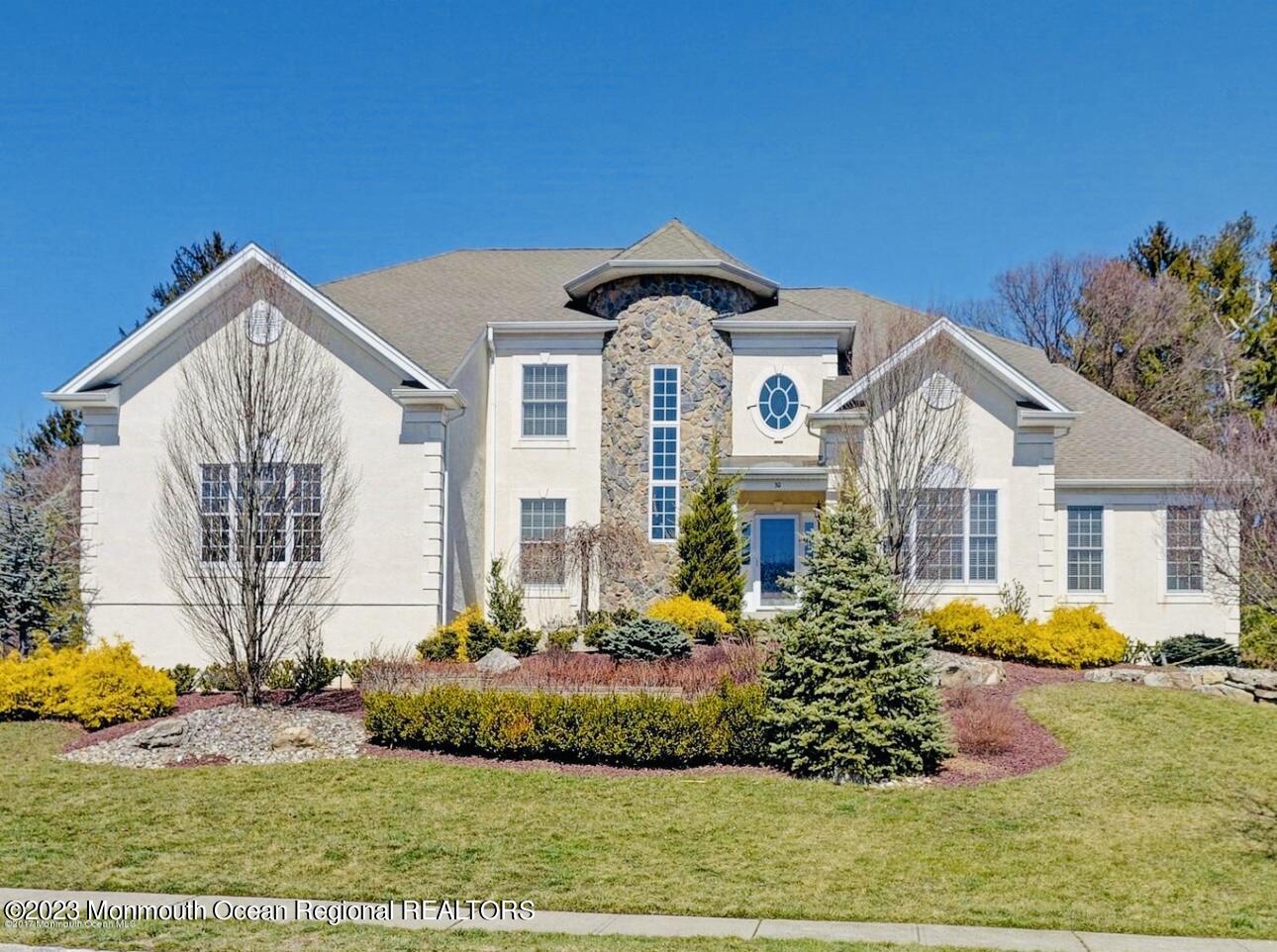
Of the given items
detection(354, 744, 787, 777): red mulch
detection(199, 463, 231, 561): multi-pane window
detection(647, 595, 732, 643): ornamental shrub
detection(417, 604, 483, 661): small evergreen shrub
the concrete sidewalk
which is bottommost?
the concrete sidewalk

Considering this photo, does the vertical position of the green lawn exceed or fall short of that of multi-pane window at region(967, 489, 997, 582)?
it falls short

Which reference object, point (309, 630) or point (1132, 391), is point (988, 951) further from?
point (1132, 391)

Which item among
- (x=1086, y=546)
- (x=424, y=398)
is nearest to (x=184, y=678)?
(x=424, y=398)

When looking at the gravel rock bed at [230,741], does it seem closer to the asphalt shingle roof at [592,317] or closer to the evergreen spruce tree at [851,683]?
the evergreen spruce tree at [851,683]

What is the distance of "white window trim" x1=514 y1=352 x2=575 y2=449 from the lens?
26.0m

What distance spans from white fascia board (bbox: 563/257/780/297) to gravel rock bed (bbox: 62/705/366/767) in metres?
11.8

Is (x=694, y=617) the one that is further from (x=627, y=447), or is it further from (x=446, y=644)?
(x=627, y=447)

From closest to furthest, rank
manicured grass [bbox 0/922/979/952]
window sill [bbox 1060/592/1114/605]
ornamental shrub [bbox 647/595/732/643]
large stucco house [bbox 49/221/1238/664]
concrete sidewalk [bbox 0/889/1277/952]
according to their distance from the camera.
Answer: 1. manicured grass [bbox 0/922/979/952]
2. concrete sidewalk [bbox 0/889/1277/952]
3. large stucco house [bbox 49/221/1238/664]
4. ornamental shrub [bbox 647/595/732/643]
5. window sill [bbox 1060/592/1114/605]

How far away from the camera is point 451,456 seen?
73.8 ft

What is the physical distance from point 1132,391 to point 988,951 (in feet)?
116

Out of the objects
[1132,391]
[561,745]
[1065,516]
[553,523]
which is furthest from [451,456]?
[1132,391]

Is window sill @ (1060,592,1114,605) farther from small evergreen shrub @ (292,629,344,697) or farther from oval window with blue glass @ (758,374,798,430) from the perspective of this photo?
small evergreen shrub @ (292,629,344,697)

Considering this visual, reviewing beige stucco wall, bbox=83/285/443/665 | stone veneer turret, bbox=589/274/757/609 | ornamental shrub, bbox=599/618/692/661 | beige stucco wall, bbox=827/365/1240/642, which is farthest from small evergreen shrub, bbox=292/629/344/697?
beige stucco wall, bbox=827/365/1240/642

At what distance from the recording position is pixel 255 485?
1756cm
